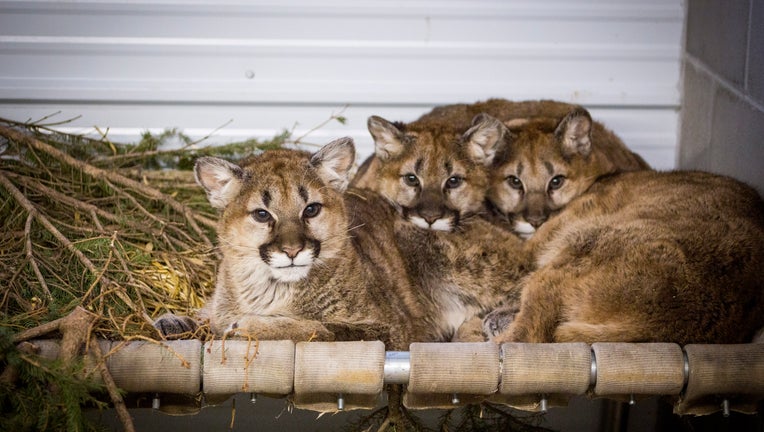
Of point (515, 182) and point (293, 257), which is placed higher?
point (515, 182)

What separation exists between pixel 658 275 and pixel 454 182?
58.4 inches

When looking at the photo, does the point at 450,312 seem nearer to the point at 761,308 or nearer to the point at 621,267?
the point at 621,267

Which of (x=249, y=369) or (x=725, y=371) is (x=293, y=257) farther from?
(x=725, y=371)

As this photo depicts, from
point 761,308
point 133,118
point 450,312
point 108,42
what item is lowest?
point 450,312

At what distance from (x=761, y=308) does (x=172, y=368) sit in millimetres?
2507

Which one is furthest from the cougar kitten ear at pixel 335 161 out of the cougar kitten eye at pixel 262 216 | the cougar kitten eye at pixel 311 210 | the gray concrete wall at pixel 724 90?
the gray concrete wall at pixel 724 90

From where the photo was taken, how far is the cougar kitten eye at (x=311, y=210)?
13.6ft

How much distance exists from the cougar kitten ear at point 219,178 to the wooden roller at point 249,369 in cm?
83

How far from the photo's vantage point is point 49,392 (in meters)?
3.43

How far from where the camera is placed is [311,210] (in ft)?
13.7

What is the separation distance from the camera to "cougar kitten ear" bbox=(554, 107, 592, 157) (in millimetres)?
5250

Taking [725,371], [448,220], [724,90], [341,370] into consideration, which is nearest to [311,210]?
[341,370]

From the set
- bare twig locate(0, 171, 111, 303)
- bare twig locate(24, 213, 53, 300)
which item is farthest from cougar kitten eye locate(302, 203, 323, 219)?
bare twig locate(24, 213, 53, 300)

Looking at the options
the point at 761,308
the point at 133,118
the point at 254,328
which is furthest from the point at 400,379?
the point at 133,118
